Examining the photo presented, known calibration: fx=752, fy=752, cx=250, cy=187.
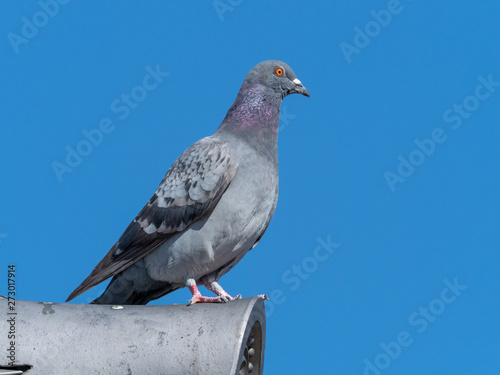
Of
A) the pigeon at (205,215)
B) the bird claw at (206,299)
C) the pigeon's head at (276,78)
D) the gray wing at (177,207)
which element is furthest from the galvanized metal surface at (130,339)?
the pigeon's head at (276,78)

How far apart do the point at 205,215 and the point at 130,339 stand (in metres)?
1.51

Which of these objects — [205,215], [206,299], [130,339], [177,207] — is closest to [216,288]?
[206,299]

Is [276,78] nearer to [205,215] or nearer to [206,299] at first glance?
[205,215]

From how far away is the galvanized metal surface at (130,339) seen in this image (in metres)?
6.11

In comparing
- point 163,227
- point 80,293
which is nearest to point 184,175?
point 163,227

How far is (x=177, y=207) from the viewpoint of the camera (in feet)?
24.1

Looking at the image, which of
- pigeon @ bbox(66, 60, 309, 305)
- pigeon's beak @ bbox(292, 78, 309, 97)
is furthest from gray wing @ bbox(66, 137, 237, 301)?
pigeon's beak @ bbox(292, 78, 309, 97)

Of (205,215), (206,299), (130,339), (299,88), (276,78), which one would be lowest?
(130,339)

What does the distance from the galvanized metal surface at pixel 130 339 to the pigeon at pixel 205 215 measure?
0.57m

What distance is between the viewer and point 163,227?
24.1 feet

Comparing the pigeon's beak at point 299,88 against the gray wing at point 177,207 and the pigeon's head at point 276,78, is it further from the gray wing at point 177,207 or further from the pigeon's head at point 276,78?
the gray wing at point 177,207

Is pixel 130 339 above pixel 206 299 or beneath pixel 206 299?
beneath

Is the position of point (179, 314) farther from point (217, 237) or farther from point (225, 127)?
point (225, 127)

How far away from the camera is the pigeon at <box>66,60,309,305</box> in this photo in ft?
23.7
